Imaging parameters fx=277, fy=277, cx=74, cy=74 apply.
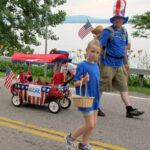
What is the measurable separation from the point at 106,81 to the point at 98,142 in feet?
5.96

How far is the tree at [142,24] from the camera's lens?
38.4 feet

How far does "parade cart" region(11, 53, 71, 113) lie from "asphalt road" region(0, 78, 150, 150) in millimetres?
183

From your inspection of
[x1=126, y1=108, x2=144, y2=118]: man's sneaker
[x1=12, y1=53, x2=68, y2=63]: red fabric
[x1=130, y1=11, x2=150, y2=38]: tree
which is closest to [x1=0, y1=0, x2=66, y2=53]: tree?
[x1=130, y1=11, x2=150, y2=38]: tree

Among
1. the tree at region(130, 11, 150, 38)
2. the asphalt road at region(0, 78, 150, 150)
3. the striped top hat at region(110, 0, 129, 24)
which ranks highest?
the tree at region(130, 11, 150, 38)

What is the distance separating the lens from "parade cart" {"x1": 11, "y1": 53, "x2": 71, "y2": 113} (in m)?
5.98

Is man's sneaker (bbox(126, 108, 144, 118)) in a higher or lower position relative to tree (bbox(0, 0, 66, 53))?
lower

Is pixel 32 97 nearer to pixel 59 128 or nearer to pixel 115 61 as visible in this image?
pixel 59 128

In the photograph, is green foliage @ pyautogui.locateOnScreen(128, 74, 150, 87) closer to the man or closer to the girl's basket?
the man

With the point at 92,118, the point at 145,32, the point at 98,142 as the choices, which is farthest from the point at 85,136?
the point at 145,32

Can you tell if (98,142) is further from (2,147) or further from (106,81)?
(106,81)

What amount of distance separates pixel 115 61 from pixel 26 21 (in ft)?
29.7

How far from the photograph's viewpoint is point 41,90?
611 cm

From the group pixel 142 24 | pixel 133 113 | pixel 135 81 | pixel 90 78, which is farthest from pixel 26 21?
pixel 90 78

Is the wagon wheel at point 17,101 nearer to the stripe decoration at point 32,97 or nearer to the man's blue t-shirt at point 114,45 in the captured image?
the stripe decoration at point 32,97
